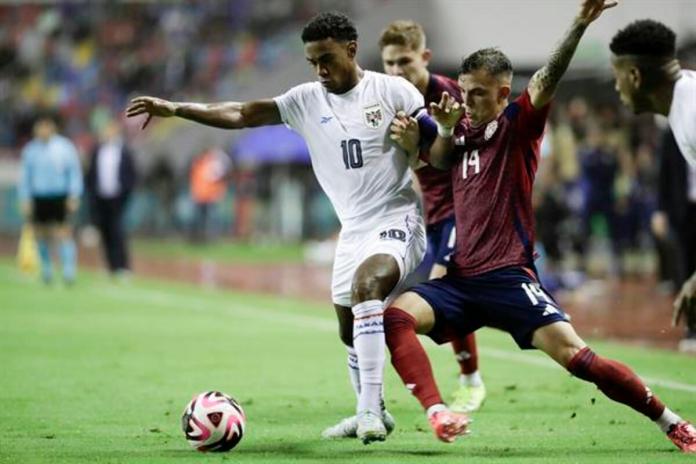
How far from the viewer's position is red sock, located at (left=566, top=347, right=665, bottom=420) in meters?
7.95

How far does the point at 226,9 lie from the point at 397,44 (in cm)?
3459

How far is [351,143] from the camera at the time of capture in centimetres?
852

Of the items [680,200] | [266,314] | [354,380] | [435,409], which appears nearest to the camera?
[435,409]

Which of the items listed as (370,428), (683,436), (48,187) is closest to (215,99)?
(48,187)

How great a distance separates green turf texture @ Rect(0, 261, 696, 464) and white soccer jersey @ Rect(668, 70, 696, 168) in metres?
1.71

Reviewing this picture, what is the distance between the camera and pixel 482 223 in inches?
328

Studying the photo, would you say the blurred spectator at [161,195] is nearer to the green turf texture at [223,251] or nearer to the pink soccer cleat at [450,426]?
the green turf texture at [223,251]

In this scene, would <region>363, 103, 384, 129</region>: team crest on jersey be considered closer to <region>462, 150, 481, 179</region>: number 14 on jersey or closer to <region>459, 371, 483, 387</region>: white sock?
<region>462, 150, 481, 179</region>: number 14 on jersey

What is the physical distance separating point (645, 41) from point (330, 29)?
1.87 meters

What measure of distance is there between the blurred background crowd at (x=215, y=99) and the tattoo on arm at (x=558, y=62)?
50.9ft

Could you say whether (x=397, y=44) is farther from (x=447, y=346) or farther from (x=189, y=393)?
(x=447, y=346)

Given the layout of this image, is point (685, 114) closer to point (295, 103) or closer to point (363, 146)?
point (363, 146)

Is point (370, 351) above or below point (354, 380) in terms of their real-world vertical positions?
above

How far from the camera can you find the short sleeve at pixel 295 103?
28.7ft
